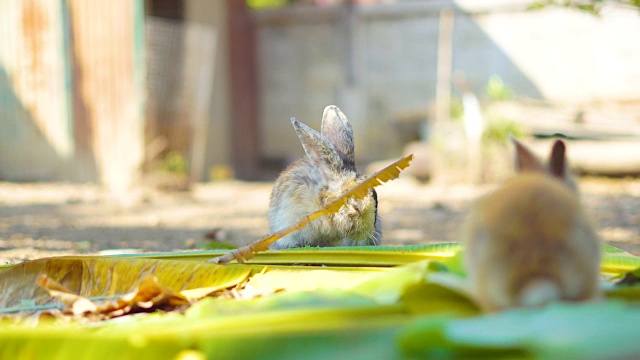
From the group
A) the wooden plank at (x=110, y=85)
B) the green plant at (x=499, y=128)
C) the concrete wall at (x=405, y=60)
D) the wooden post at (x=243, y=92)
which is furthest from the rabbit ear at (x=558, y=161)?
the wooden post at (x=243, y=92)

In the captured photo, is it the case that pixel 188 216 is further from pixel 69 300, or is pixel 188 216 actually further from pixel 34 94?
pixel 69 300

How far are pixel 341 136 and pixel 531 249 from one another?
273cm

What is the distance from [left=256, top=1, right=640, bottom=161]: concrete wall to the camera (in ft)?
49.8

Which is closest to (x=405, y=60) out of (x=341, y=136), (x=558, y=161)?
(x=341, y=136)


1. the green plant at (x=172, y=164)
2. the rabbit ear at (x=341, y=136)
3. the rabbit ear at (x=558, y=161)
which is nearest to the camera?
the rabbit ear at (x=558, y=161)

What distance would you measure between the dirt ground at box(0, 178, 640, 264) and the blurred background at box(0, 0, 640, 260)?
0.83 ft

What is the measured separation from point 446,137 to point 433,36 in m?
3.76

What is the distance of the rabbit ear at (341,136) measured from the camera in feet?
15.6

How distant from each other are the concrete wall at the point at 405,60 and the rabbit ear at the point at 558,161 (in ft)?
40.3

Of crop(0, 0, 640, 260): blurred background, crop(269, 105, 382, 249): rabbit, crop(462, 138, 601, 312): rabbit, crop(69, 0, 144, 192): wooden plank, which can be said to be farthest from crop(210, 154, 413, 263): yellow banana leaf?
crop(69, 0, 144, 192): wooden plank

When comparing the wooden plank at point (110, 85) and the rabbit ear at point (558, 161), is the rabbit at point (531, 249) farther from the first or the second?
the wooden plank at point (110, 85)

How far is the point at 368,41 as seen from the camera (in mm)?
16859

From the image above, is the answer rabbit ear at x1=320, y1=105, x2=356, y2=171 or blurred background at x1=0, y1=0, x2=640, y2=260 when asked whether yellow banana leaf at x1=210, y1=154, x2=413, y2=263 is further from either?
blurred background at x1=0, y1=0, x2=640, y2=260

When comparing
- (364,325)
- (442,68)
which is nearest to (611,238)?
(364,325)
